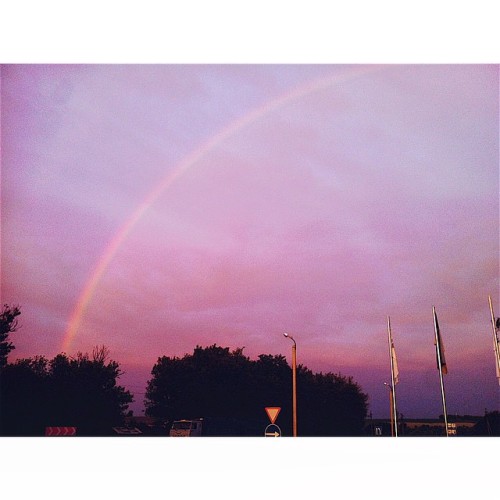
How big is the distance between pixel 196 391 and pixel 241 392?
3975 mm

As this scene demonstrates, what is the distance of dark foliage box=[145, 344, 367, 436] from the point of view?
5466cm

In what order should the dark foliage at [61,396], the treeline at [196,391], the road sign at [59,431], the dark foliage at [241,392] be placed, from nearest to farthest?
the road sign at [59,431]
the dark foliage at [61,396]
the treeline at [196,391]
the dark foliage at [241,392]

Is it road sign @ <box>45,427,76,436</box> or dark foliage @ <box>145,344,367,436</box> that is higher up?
dark foliage @ <box>145,344,367,436</box>

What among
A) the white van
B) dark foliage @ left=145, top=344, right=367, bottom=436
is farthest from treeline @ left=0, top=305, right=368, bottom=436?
the white van

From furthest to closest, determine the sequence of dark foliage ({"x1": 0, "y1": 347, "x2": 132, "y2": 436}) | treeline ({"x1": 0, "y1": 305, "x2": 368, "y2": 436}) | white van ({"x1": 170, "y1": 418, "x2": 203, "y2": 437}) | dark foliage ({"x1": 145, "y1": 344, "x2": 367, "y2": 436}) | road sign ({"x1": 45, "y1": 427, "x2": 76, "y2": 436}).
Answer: dark foliage ({"x1": 145, "y1": 344, "x2": 367, "y2": 436}) < treeline ({"x1": 0, "y1": 305, "x2": 368, "y2": 436}) < dark foliage ({"x1": 0, "y1": 347, "x2": 132, "y2": 436}) < white van ({"x1": 170, "y1": 418, "x2": 203, "y2": 437}) < road sign ({"x1": 45, "y1": 427, "x2": 76, "y2": 436})

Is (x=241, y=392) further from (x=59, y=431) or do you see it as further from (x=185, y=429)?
(x=59, y=431)

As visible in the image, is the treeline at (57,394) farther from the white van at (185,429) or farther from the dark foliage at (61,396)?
the white van at (185,429)

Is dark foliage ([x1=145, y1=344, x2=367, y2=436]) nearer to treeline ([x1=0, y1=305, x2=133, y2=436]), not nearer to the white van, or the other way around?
treeline ([x1=0, y1=305, x2=133, y2=436])

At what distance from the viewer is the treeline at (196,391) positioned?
46.8 metres

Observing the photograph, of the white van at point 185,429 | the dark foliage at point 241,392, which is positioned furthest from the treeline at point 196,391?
the white van at point 185,429

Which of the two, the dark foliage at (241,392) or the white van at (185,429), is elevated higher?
the dark foliage at (241,392)
